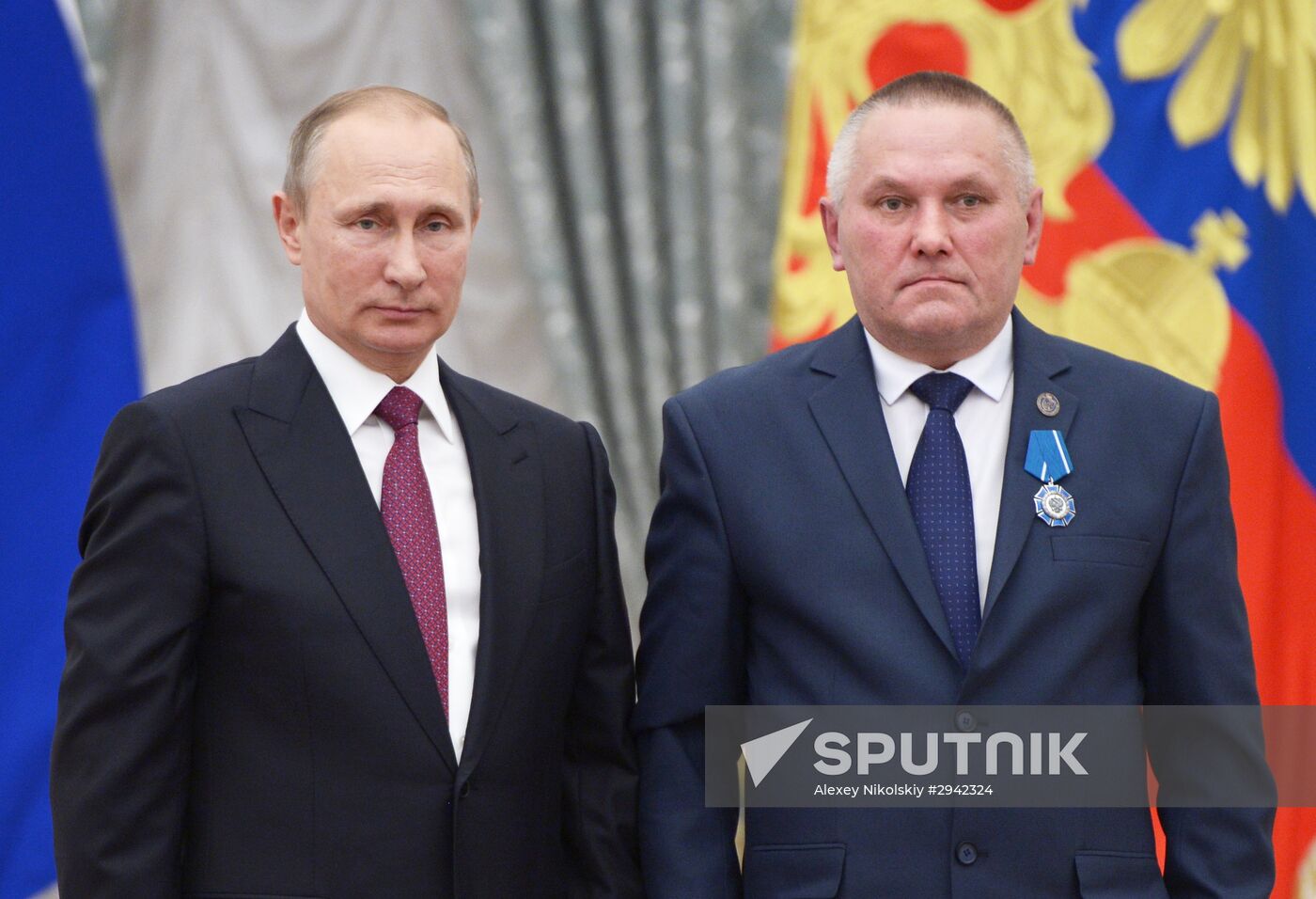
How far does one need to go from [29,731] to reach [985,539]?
82.0 inches

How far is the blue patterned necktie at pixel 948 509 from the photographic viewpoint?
6.23ft

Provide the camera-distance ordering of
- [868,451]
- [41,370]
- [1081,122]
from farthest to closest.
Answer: [1081,122]
[41,370]
[868,451]

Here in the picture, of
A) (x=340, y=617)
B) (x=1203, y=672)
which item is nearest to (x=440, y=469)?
(x=340, y=617)

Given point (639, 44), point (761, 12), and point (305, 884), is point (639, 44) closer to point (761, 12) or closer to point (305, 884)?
point (761, 12)

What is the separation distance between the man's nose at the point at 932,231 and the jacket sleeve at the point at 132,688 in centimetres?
94

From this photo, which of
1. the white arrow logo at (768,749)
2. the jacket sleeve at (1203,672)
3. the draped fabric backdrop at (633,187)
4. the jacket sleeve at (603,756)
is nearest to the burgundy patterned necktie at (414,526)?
the jacket sleeve at (603,756)

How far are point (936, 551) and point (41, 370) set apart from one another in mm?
2033

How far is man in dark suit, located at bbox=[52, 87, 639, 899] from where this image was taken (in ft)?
5.80

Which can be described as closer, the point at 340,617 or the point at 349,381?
the point at 340,617

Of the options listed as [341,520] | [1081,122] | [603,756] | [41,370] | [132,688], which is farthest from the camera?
[1081,122]

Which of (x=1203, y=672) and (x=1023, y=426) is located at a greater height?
(x=1023, y=426)

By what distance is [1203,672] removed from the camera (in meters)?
1.93

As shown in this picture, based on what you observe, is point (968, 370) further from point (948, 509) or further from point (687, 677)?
point (687, 677)

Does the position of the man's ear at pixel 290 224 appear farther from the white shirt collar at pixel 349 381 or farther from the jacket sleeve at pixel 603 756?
the jacket sleeve at pixel 603 756
